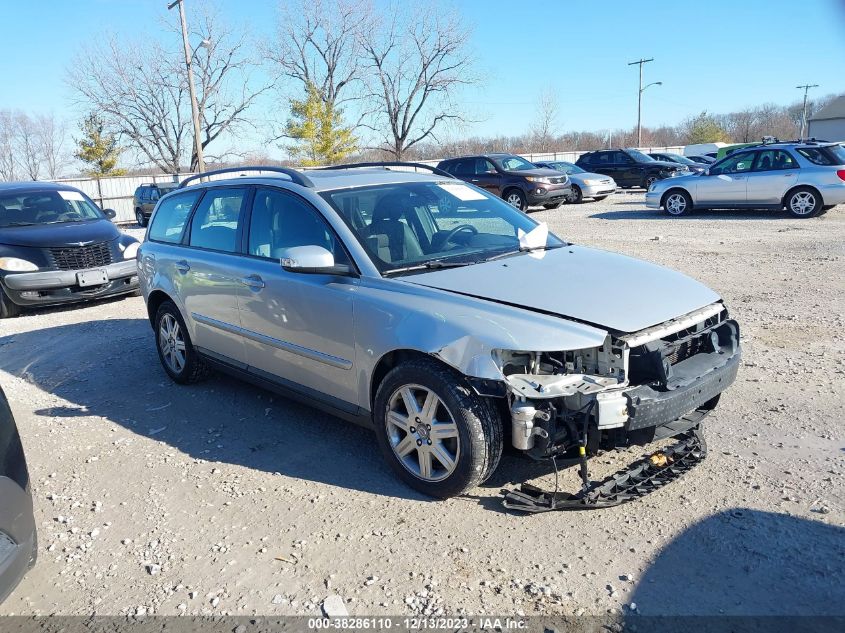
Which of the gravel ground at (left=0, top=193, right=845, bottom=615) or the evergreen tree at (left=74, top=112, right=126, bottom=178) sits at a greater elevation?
the evergreen tree at (left=74, top=112, right=126, bottom=178)

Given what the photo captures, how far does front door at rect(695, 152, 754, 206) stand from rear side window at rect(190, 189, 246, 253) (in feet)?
45.0

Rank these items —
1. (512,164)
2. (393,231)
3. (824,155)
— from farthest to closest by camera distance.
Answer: (512,164) < (824,155) < (393,231)

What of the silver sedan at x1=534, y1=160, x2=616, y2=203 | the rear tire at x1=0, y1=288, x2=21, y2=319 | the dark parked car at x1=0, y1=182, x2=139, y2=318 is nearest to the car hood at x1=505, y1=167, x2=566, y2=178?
the silver sedan at x1=534, y1=160, x2=616, y2=203

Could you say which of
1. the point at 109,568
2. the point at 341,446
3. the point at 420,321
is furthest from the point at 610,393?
the point at 109,568

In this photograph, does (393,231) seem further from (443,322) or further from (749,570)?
(749,570)

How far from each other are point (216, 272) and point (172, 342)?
1.23 m

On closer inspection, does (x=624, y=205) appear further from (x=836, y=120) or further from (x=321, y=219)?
(x=836, y=120)

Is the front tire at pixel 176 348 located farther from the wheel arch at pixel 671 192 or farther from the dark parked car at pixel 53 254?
the wheel arch at pixel 671 192

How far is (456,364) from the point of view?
10.9 ft

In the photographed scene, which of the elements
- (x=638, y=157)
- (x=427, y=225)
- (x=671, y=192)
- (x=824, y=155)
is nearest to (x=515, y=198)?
(x=671, y=192)

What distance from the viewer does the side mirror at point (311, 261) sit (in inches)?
151

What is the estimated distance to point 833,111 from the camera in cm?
6800

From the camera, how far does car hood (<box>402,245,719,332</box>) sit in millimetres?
3363

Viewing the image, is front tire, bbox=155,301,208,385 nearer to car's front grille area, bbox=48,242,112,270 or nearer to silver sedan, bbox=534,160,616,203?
car's front grille area, bbox=48,242,112,270
